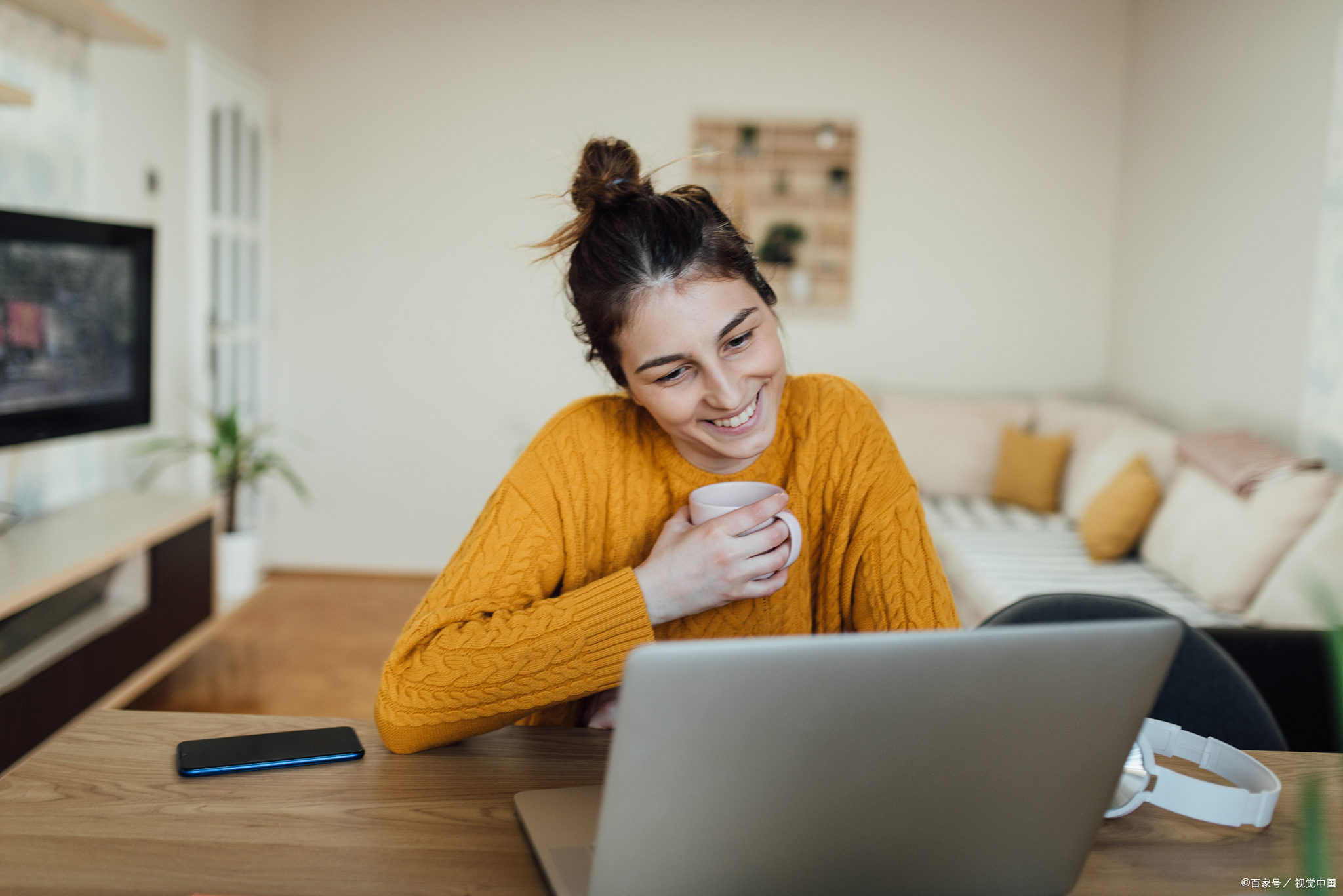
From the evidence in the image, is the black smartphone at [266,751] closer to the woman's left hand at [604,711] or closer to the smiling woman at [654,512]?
the smiling woman at [654,512]

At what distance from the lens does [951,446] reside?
4148mm

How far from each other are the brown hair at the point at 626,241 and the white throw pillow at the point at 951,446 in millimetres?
3139

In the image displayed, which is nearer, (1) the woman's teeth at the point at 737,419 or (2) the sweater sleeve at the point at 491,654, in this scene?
(2) the sweater sleeve at the point at 491,654

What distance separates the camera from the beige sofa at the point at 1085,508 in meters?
2.49

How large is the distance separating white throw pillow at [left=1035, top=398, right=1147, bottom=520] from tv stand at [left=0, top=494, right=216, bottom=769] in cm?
294

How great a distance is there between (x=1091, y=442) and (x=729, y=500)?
3232 millimetres

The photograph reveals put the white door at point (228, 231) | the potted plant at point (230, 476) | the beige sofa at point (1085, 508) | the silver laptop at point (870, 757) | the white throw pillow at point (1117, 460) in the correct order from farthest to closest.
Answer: the white door at point (228, 231)
the potted plant at point (230, 476)
the white throw pillow at point (1117, 460)
the beige sofa at point (1085, 508)
the silver laptop at point (870, 757)

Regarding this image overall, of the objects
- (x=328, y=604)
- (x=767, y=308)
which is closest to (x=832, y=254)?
(x=328, y=604)

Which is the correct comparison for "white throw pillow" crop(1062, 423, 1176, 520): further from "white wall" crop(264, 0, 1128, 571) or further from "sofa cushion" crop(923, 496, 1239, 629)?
"white wall" crop(264, 0, 1128, 571)

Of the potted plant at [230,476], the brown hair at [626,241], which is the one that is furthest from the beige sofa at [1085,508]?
the potted plant at [230,476]

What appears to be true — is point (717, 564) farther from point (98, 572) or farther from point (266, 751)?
point (98, 572)

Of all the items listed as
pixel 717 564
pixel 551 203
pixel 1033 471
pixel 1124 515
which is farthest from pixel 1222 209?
pixel 717 564

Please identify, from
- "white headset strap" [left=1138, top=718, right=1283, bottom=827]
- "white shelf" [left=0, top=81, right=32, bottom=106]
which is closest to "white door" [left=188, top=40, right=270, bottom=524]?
"white shelf" [left=0, top=81, right=32, bottom=106]

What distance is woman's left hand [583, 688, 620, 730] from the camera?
106cm
